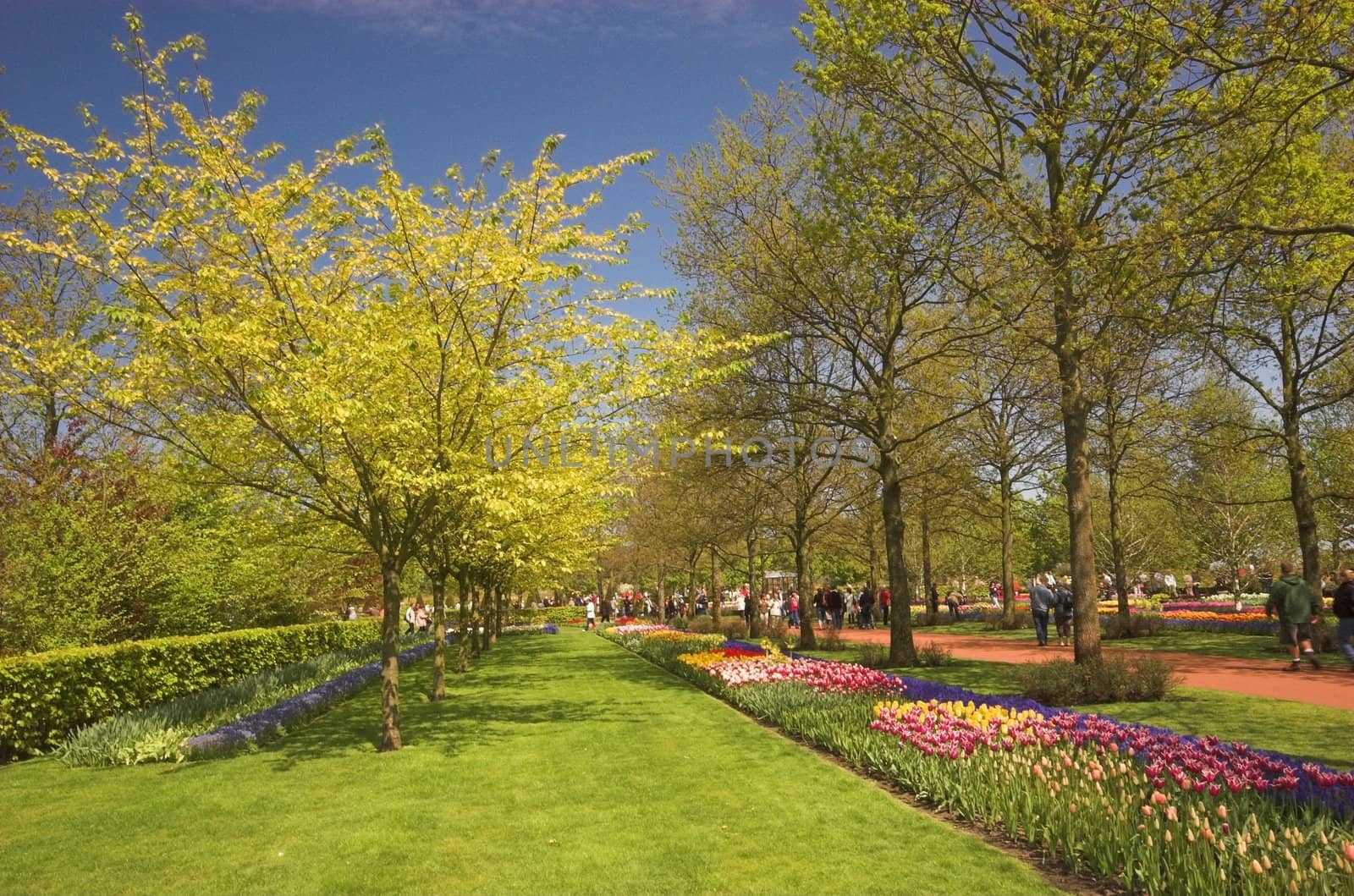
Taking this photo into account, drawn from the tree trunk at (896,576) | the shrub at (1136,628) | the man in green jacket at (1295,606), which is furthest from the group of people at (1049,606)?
the tree trunk at (896,576)

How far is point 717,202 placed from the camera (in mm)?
17297

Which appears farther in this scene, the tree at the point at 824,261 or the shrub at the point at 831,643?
the shrub at the point at 831,643

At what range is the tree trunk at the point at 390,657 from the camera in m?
9.62

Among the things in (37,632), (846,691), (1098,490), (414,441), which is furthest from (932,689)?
(1098,490)

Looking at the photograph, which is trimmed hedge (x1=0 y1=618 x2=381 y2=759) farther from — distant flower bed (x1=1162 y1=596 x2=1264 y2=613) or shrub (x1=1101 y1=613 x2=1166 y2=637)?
distant flower bed (x1=1162 y1=596 x2=1264 y2=613)

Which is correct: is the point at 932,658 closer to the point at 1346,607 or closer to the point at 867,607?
the point at 1346,607

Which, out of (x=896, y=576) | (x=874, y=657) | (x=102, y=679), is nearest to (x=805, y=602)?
(x=874, y=657)

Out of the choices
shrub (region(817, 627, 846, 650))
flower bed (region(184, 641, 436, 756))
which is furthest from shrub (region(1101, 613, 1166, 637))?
flower bed (region(184, 641, 436, 756))

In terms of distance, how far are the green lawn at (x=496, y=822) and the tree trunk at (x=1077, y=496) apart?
203 inches

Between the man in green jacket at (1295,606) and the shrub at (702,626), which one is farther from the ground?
the man in green jacket at (1295,606)

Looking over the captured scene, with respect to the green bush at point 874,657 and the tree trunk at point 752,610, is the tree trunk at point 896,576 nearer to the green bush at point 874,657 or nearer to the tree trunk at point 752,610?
the green bush at point 874,657

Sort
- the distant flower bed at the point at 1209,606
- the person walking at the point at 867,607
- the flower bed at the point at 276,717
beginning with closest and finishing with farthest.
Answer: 1. the flower bed at the point at 276,717
2. the distant flower bed at the point at 1209,606
3. the person walking at the point at 867,607

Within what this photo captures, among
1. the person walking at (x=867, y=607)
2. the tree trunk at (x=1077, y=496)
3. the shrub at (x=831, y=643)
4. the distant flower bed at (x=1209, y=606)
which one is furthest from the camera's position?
the person walking at (x=867, y=607)

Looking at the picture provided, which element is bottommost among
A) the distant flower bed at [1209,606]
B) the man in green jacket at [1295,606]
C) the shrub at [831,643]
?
the distant flower bed at [1209,606]
